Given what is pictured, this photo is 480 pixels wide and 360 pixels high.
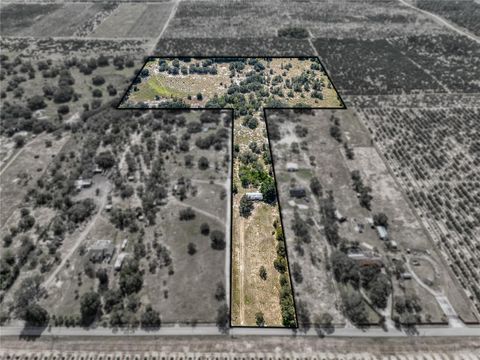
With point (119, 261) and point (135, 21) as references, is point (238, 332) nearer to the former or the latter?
point (119, 261)

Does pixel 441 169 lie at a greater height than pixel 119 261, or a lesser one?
greater

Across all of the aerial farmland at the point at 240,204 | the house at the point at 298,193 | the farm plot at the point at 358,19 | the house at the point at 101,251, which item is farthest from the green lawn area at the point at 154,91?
the farm plot at the point at 358,19

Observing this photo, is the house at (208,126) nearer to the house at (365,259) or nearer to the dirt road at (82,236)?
the dirt road at (82,236)

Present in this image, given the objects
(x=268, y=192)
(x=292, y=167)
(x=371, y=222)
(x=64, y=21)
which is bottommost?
(x=64, y=21)

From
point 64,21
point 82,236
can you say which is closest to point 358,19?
point 64,21

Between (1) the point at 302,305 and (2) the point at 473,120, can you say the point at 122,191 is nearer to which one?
(1) the point at 302,305

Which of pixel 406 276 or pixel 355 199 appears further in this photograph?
pixel 355 199

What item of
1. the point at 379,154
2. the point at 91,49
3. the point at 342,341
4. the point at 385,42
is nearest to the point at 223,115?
the point at 379,154
